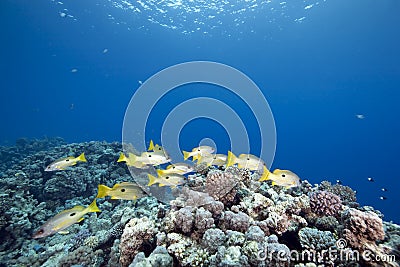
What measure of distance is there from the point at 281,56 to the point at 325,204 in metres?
66.6

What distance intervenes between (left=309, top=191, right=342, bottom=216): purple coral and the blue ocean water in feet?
18.2

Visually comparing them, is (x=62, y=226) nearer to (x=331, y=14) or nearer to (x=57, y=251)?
(x=57, y=251)

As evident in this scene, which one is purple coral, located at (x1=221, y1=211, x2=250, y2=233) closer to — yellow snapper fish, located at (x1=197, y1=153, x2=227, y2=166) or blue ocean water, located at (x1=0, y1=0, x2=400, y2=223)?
yellow snapper fish, located at (x1=197, y1=153, x2=227, y2=166)

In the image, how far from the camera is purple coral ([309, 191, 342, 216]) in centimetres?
410

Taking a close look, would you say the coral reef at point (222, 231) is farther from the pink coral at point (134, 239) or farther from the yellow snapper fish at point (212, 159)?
the yellow snapper fish at point (212, 159)

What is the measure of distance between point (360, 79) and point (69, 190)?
259ft

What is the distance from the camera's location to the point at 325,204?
413 cm

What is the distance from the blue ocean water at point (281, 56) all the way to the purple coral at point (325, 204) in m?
5.56

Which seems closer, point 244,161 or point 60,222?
point 60,222

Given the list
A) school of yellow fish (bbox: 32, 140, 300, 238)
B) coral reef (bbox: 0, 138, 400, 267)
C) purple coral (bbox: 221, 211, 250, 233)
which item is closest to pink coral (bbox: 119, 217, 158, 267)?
coral reef (bbox: 0, 138, 400, 267)

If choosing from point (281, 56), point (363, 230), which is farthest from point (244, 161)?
point (281, 56)

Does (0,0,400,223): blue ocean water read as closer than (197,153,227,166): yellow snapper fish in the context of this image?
No

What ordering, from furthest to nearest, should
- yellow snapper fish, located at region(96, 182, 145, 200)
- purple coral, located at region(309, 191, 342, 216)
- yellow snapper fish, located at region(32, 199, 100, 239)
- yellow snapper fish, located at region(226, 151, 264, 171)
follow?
yellow snapper fish, located at region(226, 151, 264, 171) → yellow snapper fish, located at region(96, 182, 145, 200) → purple coral, located at region(309, 191, 342, 216) → yellow snapper fish, located at region(32, 199, 100, 239)

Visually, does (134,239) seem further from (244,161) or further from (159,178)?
(244,161)
